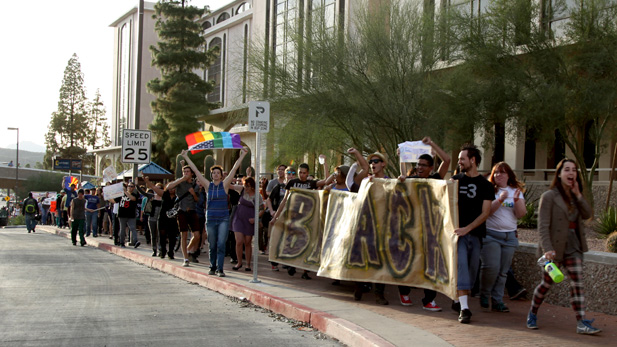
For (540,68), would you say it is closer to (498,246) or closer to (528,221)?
(528,221)

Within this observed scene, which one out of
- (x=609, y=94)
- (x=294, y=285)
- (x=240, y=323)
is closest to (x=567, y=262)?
(x=240, y=323)

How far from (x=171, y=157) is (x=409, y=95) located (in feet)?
100

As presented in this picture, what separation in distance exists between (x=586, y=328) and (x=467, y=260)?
1484 mm

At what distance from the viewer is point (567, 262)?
6449mm

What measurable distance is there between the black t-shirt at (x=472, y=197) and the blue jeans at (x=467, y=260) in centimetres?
11

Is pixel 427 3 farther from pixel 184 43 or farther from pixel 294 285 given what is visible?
pixel 184 43

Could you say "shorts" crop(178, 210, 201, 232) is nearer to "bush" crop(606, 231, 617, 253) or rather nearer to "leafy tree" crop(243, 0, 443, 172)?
"bush" crop(606, 231, 617, 253)

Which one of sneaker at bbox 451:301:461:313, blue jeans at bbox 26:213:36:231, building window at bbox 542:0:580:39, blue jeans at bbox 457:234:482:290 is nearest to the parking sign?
blue jeans at bbox 457:234:482:290

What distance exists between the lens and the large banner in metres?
7.46

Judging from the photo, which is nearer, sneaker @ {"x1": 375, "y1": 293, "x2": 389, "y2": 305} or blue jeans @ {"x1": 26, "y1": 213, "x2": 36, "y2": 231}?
sneaker @ {"x1": 375, "y1": 293, "x2": 389, "y2": 305}

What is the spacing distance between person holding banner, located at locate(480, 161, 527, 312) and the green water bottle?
122 centimetres

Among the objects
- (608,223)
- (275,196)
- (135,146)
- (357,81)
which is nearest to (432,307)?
(275,196)

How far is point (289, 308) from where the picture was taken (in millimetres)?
7988

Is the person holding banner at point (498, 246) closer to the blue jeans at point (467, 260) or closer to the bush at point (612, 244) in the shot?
the blue jeans at point (467, 260)
